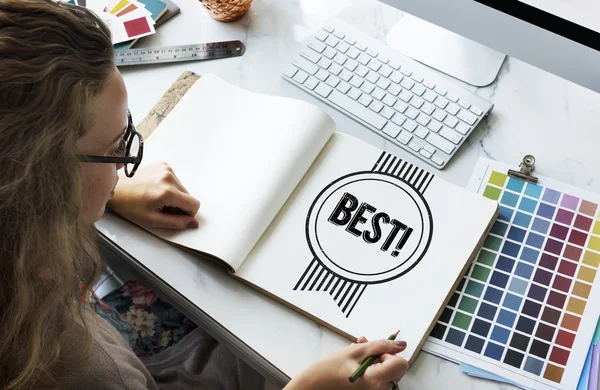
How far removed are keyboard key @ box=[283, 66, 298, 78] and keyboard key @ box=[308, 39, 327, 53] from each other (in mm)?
45

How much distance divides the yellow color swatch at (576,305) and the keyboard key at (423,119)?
→ 0.30 m

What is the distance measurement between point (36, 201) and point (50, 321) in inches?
6.6

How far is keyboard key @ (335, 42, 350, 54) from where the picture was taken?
1.04 metres

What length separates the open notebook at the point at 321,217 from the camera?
0.82 metres

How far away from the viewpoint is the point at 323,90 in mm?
1009

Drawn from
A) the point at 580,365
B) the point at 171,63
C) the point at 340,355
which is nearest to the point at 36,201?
the point at 340,355

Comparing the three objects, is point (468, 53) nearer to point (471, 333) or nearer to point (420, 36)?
point (420, 36)

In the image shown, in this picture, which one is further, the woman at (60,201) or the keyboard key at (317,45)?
the keyboard key at (317,45)

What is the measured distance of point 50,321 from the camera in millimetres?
729

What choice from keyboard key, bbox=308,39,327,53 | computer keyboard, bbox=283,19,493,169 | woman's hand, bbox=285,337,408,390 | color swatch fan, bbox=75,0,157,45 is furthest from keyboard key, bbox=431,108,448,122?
color swatch fan, bbox=75,0,157,45

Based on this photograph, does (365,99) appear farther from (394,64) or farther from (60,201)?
→ (60,201)

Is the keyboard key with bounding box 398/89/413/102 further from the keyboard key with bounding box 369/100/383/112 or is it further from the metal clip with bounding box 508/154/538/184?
the metal clip with bounding box 508/154/538/184

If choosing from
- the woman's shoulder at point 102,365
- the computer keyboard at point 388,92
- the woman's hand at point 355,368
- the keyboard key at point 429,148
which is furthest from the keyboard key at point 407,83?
the woman's shoulder at point 102,365

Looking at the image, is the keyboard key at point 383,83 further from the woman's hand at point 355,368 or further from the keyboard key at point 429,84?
the woman's hand at point 355,368
